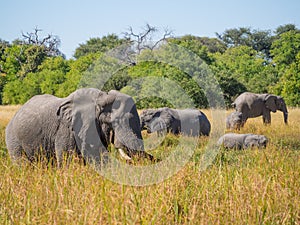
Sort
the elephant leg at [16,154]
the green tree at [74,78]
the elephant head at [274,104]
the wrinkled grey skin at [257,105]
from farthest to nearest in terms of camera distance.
A: the green tree at [74,78], the elephant head at [274,104], the wrinkled grey skin at [257,105], the elephant leg at [16,154]

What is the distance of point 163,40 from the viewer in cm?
2658

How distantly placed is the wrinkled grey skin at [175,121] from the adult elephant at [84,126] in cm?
601

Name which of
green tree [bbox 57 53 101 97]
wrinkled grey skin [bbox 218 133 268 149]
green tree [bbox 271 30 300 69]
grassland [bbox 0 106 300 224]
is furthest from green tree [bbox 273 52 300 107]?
grassland [bbox 0 106 300 224]

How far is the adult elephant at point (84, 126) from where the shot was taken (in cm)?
569

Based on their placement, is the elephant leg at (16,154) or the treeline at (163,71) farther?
the treeline at (163,71)

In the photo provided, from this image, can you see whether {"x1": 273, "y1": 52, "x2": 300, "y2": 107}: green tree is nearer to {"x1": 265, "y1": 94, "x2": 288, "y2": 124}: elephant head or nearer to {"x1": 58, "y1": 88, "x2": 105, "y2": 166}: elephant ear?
{"x1": 265, "y1": 94, "x2": 288, "y2": 124}: elephant head

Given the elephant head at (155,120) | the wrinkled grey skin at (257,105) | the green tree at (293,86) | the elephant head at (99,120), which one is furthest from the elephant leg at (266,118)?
the elephant head at (99,120)

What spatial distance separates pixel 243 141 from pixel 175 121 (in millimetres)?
3172

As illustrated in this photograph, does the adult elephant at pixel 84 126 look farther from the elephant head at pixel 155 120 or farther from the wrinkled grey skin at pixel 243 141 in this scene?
the elephant head at pixel 155 120

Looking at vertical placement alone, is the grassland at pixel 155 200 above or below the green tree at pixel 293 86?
below

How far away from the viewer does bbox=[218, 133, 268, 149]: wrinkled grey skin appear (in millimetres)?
9680

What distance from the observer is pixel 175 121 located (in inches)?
505

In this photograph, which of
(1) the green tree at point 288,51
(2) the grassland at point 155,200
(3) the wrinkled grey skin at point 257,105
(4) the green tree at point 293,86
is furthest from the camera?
(1) the green tree at point 288,51

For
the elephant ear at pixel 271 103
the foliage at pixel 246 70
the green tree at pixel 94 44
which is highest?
the green tree at pixel 94 44
